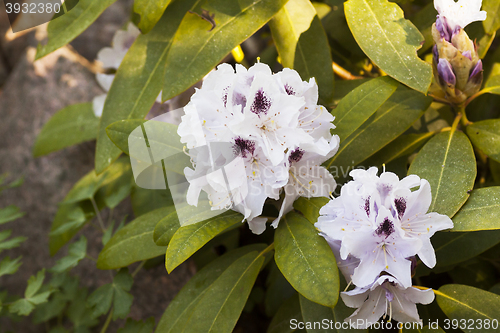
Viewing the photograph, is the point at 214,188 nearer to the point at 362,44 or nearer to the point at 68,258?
the point at 362,44

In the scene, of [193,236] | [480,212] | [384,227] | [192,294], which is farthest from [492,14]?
[192,294]

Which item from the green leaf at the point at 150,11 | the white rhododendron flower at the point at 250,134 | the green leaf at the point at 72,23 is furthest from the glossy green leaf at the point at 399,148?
the green leaf at the point at 72,23

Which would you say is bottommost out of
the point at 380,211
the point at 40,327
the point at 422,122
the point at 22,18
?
the point at 40,327

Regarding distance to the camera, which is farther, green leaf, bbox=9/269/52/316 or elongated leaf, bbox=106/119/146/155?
green leaf, bbox=9/269/52/316

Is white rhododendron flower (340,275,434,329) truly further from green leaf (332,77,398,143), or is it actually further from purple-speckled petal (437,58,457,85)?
purple-speckled petal (437,58,457,85)

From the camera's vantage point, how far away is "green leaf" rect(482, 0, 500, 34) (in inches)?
42.6

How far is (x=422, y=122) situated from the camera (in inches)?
47.8

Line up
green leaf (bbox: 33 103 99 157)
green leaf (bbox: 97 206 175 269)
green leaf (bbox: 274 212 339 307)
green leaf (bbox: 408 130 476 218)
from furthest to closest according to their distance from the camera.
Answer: green leaf (bbox: 33 103 99 157) < green leaf (bbox: 97 206 175 269) < green leaf (bbox: 408 130 476 218) < green leaf (bbox: 274 212 339 307)

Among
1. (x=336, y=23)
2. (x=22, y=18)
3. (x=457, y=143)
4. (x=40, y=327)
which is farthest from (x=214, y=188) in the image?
(x=40, y=327)

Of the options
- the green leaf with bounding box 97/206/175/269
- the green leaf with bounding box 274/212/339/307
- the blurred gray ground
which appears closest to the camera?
the green leaf with bounding box 274/212/339/307

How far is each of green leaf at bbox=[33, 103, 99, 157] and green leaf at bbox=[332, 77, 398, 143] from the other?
111 cm

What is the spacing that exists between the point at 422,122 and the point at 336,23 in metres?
0.47

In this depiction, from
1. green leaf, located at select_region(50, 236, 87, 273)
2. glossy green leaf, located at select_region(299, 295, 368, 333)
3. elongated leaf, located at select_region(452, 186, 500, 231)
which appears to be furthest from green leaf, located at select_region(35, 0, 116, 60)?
elongated leaf, located at select_region(452, 186, 500, 231)

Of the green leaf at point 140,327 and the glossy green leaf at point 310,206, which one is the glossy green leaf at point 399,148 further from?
the green leaf at point 140,327
